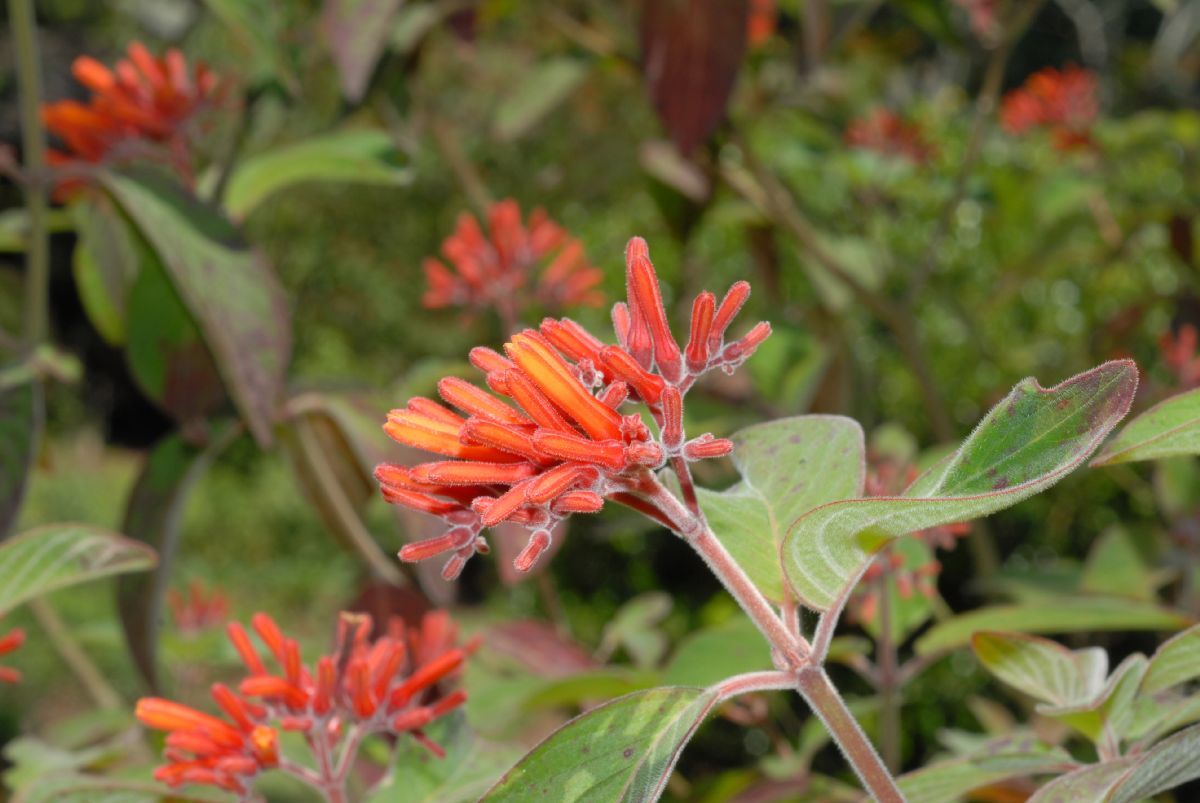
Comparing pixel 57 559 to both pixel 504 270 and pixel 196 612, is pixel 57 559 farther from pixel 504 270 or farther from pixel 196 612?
pixel 196 612

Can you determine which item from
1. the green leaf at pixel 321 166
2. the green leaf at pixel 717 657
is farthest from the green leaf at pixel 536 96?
the green leaf at pixel 717 657

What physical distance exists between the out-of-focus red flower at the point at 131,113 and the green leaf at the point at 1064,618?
24.6 inches

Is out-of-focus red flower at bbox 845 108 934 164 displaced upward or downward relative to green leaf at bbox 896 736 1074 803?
upward

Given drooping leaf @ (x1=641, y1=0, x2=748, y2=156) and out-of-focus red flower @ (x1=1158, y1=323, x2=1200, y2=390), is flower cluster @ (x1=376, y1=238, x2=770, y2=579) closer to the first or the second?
drooping leaf @ (x1=641, y1=0, x2=748, y2=156)

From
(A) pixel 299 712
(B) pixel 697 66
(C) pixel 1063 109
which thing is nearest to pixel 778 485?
(A) pixel 299 712

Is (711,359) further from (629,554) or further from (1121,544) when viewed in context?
(629,554)

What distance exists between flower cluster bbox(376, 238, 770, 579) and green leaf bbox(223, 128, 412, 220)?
1.49 ft

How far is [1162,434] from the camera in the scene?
0.37 metres

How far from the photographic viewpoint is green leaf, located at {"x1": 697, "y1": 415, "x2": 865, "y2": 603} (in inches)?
16.4

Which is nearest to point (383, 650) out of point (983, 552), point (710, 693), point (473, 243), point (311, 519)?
point (710, 693)

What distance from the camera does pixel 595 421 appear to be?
37 cm

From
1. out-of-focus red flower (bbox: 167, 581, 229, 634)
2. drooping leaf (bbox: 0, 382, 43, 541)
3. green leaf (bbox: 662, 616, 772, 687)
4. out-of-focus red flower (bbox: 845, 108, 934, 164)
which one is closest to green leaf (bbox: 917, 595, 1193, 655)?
green leaf (bbox: 662, 616, 772, 687)

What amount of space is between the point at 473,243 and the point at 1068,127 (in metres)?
1.14

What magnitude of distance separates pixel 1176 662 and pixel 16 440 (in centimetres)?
61
